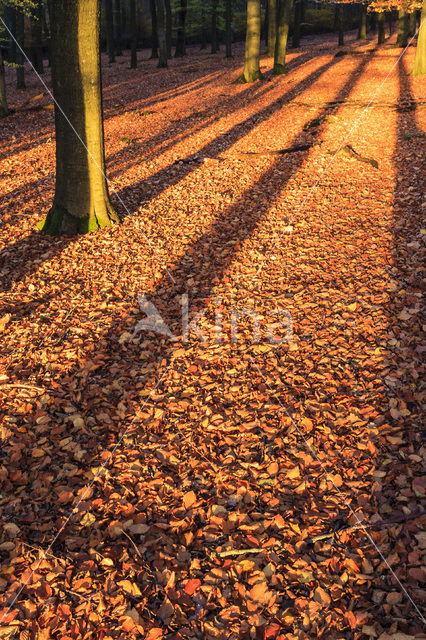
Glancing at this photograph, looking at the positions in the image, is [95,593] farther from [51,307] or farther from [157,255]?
[157,255]

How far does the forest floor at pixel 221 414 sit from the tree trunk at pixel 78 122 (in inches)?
18.6

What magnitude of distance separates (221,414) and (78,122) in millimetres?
5708

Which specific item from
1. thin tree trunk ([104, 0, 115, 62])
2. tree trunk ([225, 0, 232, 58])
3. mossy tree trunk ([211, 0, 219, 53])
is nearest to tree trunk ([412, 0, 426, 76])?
tree trunk ([225, 0, 232, 58])

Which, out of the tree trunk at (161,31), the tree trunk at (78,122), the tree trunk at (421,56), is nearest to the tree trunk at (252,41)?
the tree trunk at (421,56)

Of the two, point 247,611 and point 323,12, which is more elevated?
point 323,12

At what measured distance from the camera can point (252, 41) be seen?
1927 cm

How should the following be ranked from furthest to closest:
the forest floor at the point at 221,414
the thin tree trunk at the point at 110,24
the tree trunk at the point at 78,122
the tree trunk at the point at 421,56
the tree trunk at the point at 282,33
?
the thin tree trunk at the point at 110,24, the tree trunk at the point at 282,33, the tree trunk at the point at 421,56, the tree trunk at the point at 78,122, the forest floor at the point at 221,414

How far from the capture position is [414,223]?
24.5ft

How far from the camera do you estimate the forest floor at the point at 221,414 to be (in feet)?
9.67

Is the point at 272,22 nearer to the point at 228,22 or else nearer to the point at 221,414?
the point at 228,22

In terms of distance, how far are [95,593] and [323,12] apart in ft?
223

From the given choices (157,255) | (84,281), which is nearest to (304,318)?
(157,255)

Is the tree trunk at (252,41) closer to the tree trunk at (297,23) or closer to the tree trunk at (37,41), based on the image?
the tree trunk at (37,41)

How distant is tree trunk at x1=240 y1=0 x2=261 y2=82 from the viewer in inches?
737
